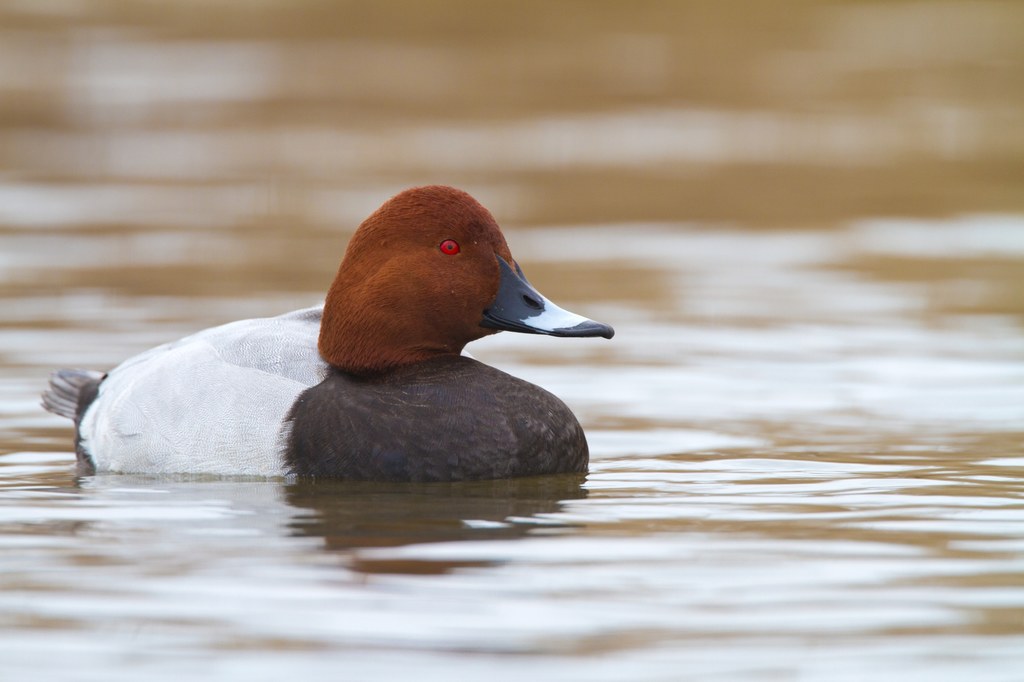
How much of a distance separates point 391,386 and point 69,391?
5.72ft

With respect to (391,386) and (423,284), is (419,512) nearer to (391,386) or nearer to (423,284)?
(391,386)

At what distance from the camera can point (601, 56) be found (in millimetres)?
22203

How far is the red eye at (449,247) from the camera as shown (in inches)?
248

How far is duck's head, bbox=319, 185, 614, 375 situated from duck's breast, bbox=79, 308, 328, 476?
0.24 m

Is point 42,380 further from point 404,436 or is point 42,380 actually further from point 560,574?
point 560,574

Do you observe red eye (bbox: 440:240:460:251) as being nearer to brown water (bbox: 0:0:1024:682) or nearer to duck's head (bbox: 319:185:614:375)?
duck's head (bbox: 319:185:614:375)

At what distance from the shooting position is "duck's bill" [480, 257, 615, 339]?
626 centimetres

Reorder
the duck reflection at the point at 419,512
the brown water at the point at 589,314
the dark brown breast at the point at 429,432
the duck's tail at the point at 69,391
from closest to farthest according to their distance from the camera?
1. the brown water at the point at 589,314
2. the duck reflection at the point at 419,512
3. the dark brown breast at the point at 429,432
4. the duck's tail at the point at 69,391

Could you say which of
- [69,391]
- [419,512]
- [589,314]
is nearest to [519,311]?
[419,512]

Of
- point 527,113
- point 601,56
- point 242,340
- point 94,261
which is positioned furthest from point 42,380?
point 601,56

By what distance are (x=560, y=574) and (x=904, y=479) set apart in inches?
72.1

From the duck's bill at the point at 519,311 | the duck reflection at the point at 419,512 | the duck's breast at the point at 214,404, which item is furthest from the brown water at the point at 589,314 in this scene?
the duck's bill at the point at 519,311

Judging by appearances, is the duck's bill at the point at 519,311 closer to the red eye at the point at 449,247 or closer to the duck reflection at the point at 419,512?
the red eye at the point at 449,247

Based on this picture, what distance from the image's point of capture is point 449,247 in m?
6.29
